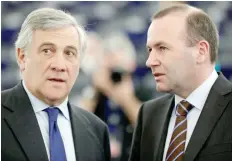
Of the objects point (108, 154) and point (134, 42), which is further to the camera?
point (134, 42)

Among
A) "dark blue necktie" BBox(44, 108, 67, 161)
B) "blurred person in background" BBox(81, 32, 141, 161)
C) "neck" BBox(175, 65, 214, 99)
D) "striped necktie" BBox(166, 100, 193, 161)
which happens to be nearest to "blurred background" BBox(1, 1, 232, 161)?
"blurred person in background" BBox(81, 32, 141, 161)

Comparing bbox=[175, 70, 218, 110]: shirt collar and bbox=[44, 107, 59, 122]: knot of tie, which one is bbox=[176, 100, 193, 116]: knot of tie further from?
bbox=[44, 107, 59, 122]: knot of tie

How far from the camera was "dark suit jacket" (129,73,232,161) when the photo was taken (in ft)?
6.21

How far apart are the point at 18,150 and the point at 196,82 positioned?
90 cm

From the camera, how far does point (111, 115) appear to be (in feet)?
12.6

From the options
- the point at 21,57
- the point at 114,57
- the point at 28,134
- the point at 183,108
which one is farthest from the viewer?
the point at 114,57

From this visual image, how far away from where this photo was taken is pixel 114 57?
12.9 feet

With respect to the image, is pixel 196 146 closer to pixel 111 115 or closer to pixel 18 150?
pixel 18 150

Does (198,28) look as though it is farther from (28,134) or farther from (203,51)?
(28,134)

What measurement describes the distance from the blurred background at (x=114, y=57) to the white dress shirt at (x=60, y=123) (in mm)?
1661

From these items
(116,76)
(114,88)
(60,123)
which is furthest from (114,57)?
(60,123)

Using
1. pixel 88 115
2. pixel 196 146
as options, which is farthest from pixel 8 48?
pixel 196 146

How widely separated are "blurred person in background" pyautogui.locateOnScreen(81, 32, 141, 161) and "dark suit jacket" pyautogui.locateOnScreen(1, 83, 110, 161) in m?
1.64

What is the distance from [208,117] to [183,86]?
224 millimetres
